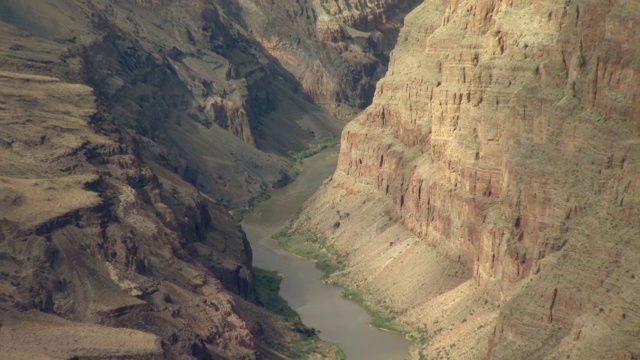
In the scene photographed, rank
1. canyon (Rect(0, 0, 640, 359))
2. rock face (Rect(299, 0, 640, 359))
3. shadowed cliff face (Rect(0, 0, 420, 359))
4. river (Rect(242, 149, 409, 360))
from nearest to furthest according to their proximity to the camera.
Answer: rock face (Rect(299, 0, 640, 359))
canyon (Rect(0, 0, 640, 359))
shadowed cliff face (Rect(0, 0, 420, 359))
river (Rect(242, 149, 409, 360))

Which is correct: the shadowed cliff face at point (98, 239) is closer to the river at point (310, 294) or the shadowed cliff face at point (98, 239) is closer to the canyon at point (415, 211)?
the canyon at point (415, 211)

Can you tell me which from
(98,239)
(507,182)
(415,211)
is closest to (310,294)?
(415,211)

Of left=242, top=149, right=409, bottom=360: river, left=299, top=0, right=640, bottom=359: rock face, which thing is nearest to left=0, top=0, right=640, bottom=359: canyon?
left=299, top=0, right=640, bottom=359: rock face

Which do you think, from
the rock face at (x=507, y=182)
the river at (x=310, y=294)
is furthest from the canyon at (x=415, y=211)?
the river at (x=310, y=294)

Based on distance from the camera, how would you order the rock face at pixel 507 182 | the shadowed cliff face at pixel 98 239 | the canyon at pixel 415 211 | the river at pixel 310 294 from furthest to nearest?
the river at pixel 310 294, the shadowed cliff face at pixel 98 239, the canyon at pixel 415 211, the rock face at pixel 507 182

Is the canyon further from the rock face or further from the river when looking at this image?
the river

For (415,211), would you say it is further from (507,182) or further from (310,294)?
(507,182)

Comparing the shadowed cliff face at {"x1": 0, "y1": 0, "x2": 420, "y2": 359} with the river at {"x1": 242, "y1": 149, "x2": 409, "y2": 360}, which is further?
the river at {"x1": 242, "y1": 149, "x2": 409, "y2": 360}
